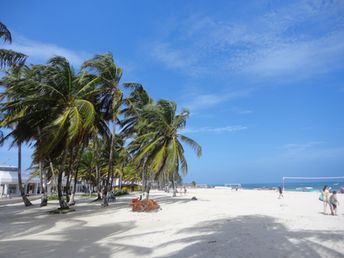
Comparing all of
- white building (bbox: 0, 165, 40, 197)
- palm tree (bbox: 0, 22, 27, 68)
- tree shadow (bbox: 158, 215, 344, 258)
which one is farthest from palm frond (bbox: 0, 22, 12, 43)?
white building (bbox: 0, 165, 40, 197)

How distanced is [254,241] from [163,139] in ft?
50.7

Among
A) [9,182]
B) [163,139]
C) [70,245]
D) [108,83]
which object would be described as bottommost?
[70,245]

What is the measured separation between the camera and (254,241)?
8859mm

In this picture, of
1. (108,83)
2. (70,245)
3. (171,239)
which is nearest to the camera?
(70,245)

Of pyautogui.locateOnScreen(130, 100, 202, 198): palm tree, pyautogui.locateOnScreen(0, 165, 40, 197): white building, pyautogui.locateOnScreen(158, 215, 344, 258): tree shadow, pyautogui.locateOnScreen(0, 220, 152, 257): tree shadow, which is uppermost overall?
pyautogui.locateOnScreen(130, 100, 202, 198): palm tree

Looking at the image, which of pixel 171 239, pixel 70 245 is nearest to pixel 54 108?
pixel 70 245

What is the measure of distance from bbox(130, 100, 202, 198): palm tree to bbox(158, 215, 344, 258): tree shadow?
429 inches

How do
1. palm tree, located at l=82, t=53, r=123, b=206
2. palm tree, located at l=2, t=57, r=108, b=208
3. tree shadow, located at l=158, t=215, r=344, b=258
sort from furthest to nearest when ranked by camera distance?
palm tree, located at l=82, t=53, r=123, b=206 < palm tree, located at l=2, t=57, r=108, b=208 < tree shadow, located at l=158, t=215, r=344, b=258

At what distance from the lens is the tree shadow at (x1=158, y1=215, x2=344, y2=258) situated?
24.8 ft

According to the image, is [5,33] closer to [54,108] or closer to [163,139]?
[54,108]

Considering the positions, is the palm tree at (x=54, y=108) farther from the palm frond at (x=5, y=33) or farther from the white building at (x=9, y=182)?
the white building at (x=9, y=182)

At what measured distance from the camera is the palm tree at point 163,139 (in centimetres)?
2252

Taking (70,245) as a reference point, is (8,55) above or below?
above

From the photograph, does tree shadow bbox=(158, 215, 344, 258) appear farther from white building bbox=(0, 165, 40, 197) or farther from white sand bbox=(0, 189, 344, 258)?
white building bbox=(0, 165, 40, 197)
